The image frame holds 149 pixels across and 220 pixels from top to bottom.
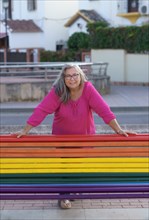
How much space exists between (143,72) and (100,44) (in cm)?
313

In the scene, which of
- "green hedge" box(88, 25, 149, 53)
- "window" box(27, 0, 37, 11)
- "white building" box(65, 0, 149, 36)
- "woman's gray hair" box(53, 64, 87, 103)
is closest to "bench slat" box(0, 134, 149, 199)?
"woman's gray hair" box(53, 64, 87, 103)

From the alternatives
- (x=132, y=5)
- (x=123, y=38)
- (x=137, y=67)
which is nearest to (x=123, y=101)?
(x=137, y=67)

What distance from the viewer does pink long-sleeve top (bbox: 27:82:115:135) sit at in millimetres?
5188

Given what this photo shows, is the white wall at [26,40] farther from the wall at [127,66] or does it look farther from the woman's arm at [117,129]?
the woman's arm at [117,129]

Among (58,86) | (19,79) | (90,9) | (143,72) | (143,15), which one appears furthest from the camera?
(90,9)

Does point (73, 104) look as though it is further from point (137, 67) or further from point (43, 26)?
point (43, 26)

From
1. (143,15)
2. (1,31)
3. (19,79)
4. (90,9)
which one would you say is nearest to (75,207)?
(19,79)

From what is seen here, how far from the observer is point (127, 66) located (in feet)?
83.9

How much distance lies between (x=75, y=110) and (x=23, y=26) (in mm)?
33733

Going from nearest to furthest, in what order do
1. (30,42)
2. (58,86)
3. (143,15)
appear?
(58,86) → (143,15) → (30,42)

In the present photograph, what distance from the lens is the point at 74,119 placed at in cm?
525

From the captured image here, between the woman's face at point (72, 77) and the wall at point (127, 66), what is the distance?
20153 millimetres

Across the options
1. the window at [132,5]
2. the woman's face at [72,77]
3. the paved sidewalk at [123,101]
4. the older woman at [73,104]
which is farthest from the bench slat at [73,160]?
the window at [132,5]

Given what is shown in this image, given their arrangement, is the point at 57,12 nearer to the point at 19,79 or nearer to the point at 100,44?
the point at 100,44
